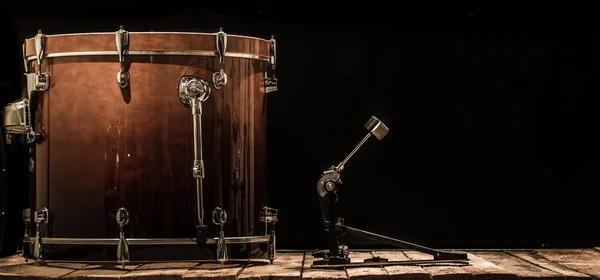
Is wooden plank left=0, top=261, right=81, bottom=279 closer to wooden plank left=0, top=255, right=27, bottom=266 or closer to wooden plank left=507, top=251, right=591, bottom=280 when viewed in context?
wooden plank left=0, top=255, right=27, bottom=266

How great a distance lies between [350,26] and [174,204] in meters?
1.78

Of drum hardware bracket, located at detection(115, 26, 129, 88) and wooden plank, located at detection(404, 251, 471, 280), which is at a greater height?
drum hardware bracket, located at detection(115, 26, 129, 88)

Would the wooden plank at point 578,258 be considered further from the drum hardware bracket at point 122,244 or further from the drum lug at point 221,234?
the drum hardware bracket at point 122,244

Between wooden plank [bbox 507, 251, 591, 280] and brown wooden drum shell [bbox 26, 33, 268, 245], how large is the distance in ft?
5.46

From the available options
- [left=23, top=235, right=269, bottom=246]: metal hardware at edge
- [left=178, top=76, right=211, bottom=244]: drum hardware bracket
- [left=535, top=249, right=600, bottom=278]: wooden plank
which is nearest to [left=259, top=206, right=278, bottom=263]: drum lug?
[left=23, top=235, right=269, bottom=246]: metal hardware at edge


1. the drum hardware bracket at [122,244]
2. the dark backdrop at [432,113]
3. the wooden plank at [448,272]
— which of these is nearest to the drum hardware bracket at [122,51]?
the drum hardware bracket at [122,244]

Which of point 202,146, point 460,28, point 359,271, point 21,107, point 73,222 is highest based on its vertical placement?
point 460,28

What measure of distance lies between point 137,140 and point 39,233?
77 centimetres

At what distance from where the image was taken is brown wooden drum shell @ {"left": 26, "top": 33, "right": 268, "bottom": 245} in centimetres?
450

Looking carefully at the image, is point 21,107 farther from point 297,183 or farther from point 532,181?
point 532,181

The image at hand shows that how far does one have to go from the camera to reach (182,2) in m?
5.53

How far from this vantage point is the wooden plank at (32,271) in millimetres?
4293

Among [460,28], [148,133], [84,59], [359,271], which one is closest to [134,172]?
[148,133]

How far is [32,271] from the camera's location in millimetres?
Result: 4441
